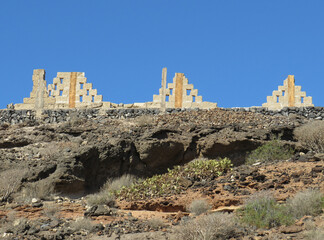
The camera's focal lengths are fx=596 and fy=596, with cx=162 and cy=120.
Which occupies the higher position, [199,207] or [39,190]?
[39,190]

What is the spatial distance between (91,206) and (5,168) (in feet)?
15.9

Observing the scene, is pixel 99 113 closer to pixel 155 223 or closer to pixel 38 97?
pixel 38 97

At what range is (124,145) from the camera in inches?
850

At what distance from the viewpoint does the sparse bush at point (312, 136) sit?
2148 centimetres

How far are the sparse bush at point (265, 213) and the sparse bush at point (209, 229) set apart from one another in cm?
62

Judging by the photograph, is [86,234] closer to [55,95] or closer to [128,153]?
[128,153]

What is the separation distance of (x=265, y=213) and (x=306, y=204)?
97 centimetres

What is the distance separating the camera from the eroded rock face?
19.8 metres

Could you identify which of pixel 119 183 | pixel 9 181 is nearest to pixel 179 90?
pixel 119 183

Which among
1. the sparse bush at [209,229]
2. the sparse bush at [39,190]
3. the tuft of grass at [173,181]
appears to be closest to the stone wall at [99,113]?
the tuft of grass at [173,181]

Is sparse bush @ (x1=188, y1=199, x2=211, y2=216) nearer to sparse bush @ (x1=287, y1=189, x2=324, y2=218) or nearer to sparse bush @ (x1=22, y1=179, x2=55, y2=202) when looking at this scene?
sparse bush @ (x1=287, y1=189, x2=324, y2=218)

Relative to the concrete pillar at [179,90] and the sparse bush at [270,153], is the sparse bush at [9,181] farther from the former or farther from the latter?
the concrete pillar at [179,90]

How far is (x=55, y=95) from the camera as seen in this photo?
1153 inches

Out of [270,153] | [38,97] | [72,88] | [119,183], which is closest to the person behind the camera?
[119,183]
